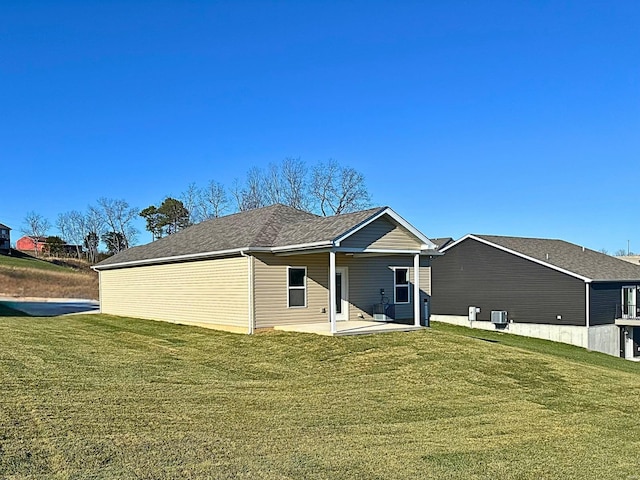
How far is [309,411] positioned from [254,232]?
1112 centimetres

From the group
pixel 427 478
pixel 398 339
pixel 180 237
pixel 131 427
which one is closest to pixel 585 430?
pixel 427 478

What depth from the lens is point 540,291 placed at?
3130 cm

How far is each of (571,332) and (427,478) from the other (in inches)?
1050

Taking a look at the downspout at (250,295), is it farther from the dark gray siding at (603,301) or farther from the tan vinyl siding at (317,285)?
the dark gray siding at (603,301)

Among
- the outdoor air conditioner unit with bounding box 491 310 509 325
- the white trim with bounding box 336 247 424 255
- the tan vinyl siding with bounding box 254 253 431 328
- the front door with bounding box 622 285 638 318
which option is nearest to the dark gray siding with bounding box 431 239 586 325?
the outdoor air conditioner unit with bounding box 491 310 509 325

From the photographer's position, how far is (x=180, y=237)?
25.0 metres

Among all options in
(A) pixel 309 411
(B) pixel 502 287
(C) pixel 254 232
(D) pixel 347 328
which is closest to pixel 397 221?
(D) pixel 347 328

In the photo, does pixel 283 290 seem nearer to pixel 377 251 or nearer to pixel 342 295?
pixel 342 295

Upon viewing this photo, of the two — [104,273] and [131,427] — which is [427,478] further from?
[104,273]

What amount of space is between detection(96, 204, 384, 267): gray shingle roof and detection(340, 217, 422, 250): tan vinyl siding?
0.41 metres

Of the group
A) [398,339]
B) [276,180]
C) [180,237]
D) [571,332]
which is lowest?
[571,332]

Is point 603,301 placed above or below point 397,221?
below

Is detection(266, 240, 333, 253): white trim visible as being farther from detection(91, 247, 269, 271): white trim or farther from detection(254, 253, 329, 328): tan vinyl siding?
detection(254, 253, 329, 328): tan vinyl siding

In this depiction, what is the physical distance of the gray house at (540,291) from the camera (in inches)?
1181
